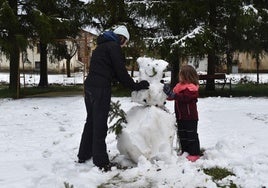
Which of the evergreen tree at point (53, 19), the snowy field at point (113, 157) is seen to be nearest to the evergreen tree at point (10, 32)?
the evergreen tree at point (53, 19)

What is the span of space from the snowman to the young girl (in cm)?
42

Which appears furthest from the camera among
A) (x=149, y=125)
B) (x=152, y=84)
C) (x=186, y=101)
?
(x=186, y=101)

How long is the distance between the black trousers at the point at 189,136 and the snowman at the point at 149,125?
1.59ft

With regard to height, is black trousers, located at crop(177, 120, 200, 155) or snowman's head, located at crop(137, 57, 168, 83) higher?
snowman's head, located at crop(137, 57, 168, 83)

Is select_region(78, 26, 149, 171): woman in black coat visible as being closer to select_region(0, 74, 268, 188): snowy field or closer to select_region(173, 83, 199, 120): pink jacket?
select_region(0, 74, 268, 188): snowy field

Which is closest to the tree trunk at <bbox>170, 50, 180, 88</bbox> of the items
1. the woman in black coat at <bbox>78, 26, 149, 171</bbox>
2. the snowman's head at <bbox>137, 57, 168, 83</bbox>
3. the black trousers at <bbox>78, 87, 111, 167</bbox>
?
the snowman's head at <bbox>137, 57, 168, 83</bbox>

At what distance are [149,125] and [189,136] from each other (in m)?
0.87

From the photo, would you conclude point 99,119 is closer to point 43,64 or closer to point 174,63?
point 174,63

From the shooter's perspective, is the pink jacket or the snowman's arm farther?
the pink jacket

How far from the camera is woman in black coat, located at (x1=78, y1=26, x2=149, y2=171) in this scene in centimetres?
628

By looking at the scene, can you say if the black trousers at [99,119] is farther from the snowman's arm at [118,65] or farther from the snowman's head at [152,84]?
the snowman's head at [152,84]

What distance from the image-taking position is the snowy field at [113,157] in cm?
556

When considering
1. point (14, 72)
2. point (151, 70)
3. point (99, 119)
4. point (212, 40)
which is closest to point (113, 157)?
point (99, 119)

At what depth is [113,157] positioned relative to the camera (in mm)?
6930
